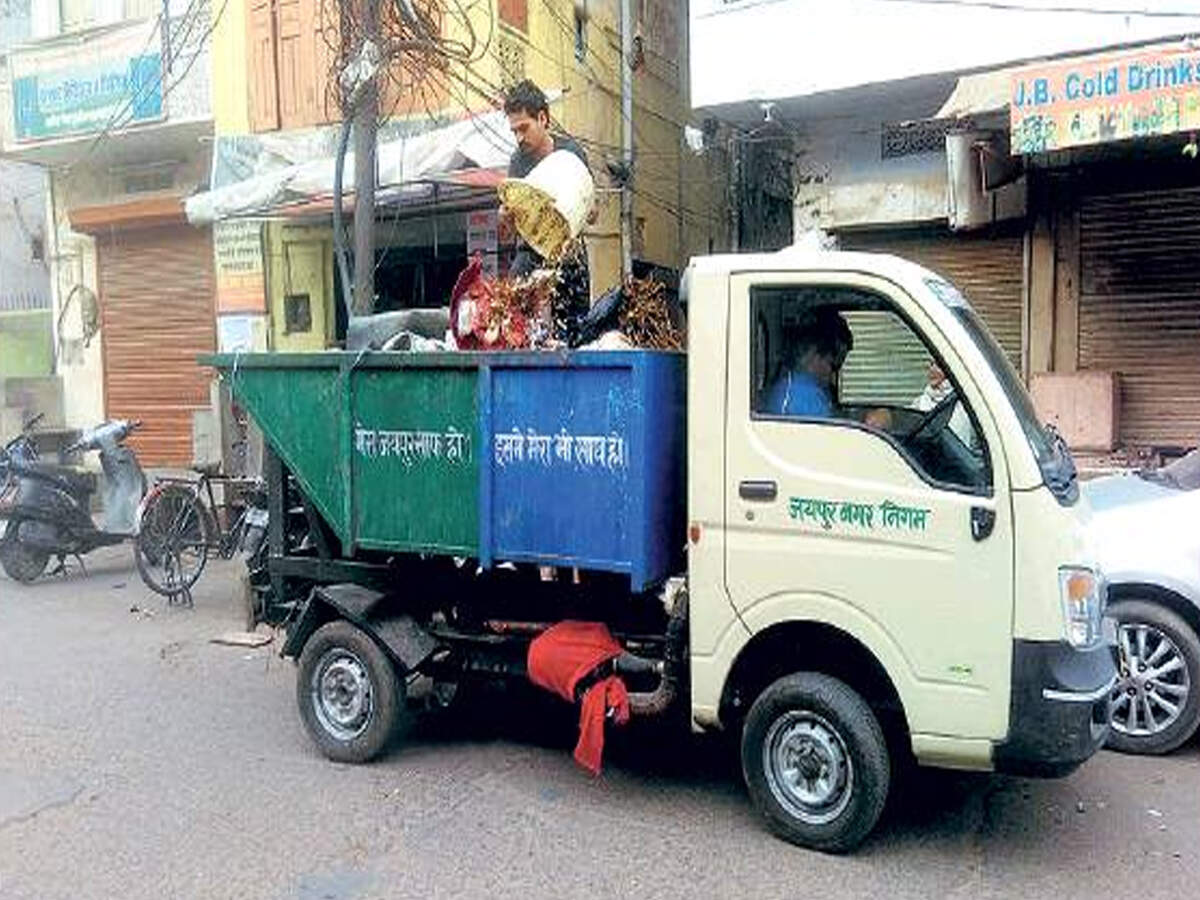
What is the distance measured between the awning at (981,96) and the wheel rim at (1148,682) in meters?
4.75

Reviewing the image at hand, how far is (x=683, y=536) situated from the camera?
447cm

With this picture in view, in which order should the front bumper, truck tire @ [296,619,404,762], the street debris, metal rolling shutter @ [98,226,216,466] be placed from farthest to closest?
metal rolling shutter @ [98,226,216,466], the street debris, truck tire @ [296,619,404,762], the front bumper

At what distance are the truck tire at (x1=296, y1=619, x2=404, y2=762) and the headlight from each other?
280cm

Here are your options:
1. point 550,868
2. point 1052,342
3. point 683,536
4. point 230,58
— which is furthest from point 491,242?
point 550,868

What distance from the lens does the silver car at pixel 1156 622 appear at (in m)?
4.94

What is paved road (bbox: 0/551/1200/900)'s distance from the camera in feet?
12.5

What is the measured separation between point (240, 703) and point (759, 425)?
3.48 metres

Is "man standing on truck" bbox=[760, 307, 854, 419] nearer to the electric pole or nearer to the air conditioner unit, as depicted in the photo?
the electric pole

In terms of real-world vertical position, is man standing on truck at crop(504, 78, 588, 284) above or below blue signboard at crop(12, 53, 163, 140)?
below

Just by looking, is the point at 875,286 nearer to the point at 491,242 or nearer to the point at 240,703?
the point at 240,703

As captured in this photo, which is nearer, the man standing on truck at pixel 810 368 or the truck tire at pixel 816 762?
the truck tire at pixel 816 762

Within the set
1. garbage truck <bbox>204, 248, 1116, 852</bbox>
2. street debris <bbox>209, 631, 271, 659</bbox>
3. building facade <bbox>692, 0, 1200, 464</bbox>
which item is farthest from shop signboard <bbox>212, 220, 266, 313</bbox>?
garbage truck <bbox>204, 248, 1116, 852</bbox>

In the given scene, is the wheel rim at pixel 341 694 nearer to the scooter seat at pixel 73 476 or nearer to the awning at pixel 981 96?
the scooter seat at pixel 73 476

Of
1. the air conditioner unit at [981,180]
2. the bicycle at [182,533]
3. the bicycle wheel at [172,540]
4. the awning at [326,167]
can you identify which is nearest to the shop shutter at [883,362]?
the air conditioner unit at [981,180]
